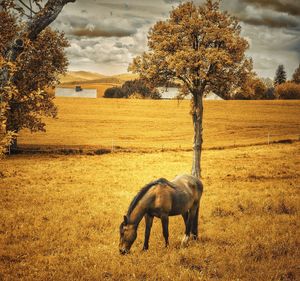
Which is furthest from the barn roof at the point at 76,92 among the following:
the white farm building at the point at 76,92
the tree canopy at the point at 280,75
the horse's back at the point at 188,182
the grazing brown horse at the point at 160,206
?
the grazing brown horse at the point at 160,206

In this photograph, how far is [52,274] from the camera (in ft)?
28.2

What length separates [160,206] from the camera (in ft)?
33.0

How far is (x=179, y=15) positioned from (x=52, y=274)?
2064 centimetres

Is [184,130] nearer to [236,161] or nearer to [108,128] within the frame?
[108,128]

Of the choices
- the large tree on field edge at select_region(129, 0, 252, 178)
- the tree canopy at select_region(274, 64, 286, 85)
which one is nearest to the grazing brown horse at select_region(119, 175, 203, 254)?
the large tree on field edge at select_region(129, 0, 252, 178)

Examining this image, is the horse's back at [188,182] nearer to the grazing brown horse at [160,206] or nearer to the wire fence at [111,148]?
the grazing brown horse at [160,206]

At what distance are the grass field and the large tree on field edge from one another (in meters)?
7.27

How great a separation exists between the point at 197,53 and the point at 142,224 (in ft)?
44.6

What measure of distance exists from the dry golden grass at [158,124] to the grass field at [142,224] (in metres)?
11.9

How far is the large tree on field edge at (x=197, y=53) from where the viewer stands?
2333 cm

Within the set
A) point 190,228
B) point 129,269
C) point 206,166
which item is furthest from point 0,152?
point 206,166

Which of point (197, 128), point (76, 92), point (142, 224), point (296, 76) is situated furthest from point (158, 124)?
point (296, 76)

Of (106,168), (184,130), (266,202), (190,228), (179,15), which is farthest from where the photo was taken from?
(184,130)

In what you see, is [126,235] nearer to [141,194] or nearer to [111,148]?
[141,194]
